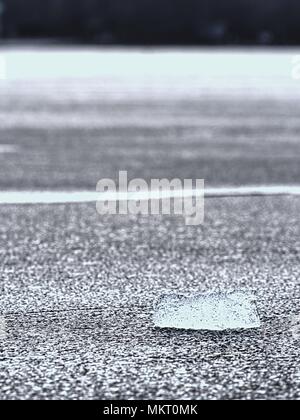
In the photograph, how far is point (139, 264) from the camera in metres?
4.98

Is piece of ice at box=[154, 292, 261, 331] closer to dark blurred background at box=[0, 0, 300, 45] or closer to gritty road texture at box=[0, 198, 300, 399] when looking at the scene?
gritty road texture at box=[0, 198, 300, 399]

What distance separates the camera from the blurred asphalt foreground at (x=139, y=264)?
3.32 metres

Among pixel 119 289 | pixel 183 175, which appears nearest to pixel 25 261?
pixel 119 289

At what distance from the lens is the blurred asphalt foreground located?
3.32m

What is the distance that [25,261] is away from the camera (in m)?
5.02
